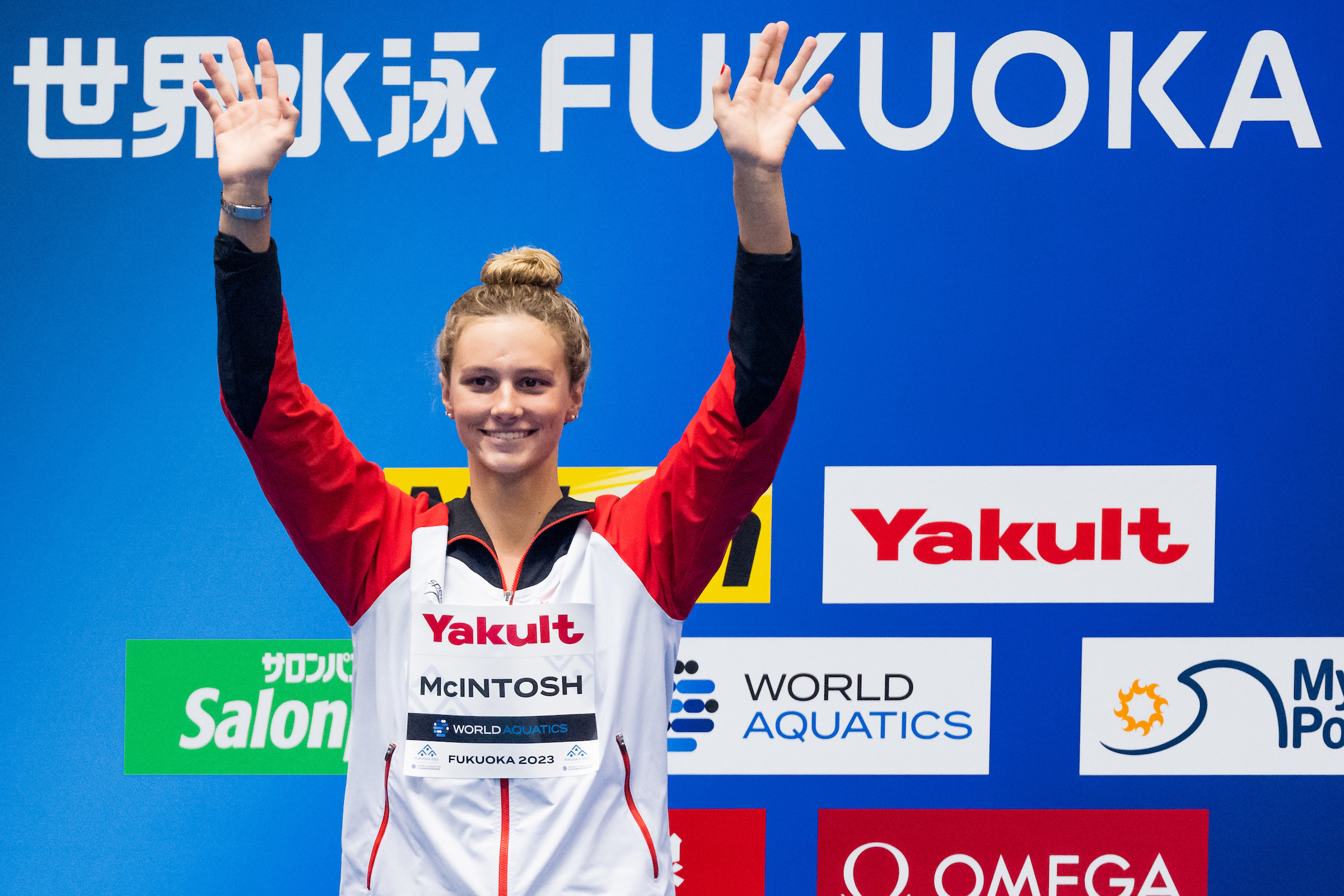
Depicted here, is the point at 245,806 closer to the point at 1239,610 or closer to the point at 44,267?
the point at 44,267

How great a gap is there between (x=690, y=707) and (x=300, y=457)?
41.8 inches

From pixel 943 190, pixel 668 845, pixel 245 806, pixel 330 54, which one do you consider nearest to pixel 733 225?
pixel 943 190

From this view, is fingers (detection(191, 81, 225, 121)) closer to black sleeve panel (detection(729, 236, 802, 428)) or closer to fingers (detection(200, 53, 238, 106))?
fingers (detection(200, 53, 238, 106))

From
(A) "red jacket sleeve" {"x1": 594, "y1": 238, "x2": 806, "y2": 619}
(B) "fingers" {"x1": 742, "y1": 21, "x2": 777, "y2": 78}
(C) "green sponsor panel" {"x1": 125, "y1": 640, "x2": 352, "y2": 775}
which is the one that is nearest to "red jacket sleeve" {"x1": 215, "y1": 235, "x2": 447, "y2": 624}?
(A) "red jacket sleeve" {"x1": 594, "y1": 238, "x2": 806, "y2": 619}

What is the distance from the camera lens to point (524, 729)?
130 cm

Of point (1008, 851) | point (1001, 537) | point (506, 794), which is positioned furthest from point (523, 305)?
point (1008, 851)

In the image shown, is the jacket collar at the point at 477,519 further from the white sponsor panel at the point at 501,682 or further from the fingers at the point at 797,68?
the fingers at the point at 797,68

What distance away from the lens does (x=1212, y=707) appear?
212 cm

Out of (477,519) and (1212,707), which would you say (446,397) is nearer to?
(477,519)

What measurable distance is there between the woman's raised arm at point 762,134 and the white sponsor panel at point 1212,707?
1.27m

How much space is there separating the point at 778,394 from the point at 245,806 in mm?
1424

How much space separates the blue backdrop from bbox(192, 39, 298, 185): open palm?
2.67ft

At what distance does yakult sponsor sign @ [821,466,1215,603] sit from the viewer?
209 centimetres

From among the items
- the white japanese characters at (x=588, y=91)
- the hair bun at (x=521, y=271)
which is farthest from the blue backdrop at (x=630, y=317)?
the hair bun at (x=521, y=271)
